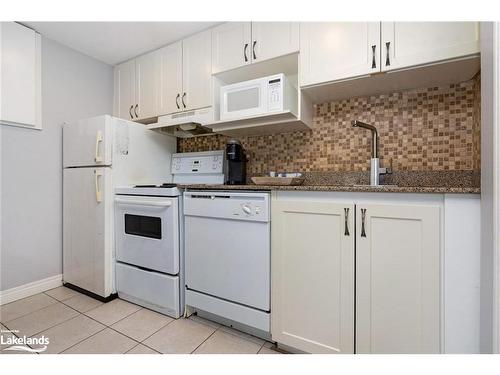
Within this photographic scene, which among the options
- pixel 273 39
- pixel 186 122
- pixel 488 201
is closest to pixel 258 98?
pixel 273 39

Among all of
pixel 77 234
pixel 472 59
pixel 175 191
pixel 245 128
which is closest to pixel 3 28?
pixel 77 234

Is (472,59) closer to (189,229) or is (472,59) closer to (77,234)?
(189,229)

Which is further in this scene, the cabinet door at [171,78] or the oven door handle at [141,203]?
the cabinet door at [171,78]

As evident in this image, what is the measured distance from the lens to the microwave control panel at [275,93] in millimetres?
1530

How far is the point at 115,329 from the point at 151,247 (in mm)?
534

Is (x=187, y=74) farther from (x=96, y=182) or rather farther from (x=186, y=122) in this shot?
(x=96, y=182)

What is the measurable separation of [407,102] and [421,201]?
88cm

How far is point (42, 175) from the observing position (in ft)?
6.71

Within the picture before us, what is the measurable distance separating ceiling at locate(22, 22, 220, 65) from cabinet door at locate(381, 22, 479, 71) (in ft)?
4.32

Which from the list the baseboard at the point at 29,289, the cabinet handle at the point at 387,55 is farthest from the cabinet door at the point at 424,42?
the baseboard at the point at 29,289

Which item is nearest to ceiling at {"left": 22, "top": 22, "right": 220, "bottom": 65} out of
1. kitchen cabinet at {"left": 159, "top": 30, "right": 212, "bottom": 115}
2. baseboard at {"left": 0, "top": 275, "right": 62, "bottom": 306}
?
kitchen cabinet at {"left": 159, "top": 30, "right": 212, "bottom": 115}

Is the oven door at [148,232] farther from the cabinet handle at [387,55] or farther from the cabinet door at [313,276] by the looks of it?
the cabinet handle at [387,55]

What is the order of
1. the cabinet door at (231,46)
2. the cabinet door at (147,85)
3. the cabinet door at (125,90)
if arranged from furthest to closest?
the cabinet door at (125,90) < the cabinet door at (147,85) < the cabinet door at (231,46)

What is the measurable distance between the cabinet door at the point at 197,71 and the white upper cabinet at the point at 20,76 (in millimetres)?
1224
